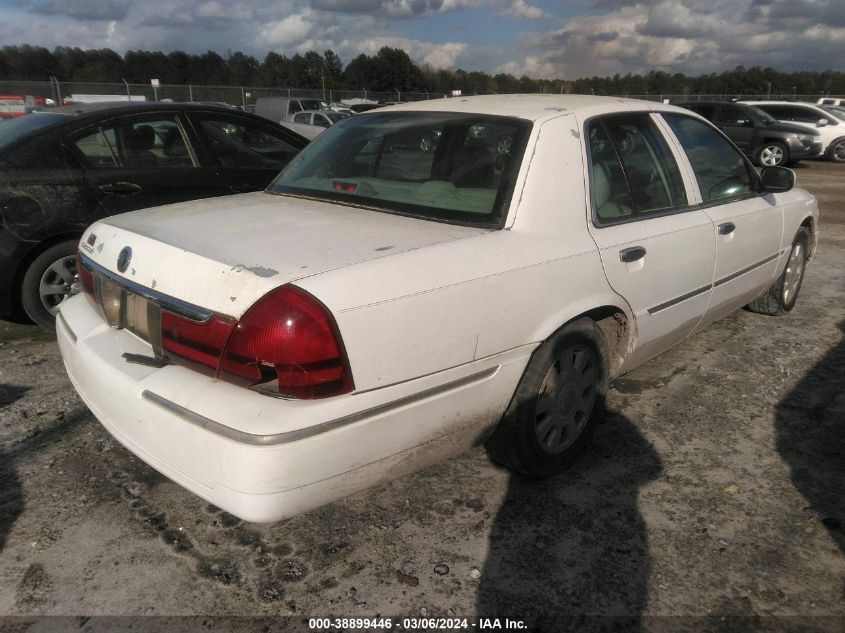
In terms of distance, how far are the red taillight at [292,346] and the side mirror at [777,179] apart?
3.31 metres

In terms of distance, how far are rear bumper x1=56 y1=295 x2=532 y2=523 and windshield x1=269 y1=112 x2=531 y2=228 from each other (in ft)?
2.19

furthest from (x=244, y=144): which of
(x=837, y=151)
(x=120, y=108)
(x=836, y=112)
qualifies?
(x=836, y=112)

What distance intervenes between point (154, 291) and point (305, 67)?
278 ft

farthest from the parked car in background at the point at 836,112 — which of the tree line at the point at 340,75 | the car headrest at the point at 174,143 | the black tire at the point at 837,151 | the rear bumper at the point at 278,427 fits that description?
the tree line at the point at 340,75

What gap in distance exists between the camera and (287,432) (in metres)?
1.90

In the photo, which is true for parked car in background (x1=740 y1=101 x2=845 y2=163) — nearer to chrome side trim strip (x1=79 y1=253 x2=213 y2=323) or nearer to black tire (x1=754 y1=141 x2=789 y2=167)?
black tire (x1=754 y1=141 x2=789 y2=167)

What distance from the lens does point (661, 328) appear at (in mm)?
3311

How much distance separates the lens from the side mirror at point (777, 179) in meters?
4.05

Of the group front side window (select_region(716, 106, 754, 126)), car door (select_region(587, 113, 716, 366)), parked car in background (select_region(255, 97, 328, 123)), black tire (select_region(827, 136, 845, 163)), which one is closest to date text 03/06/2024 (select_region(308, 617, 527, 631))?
car door (select_region(587, 113, 716, 366))

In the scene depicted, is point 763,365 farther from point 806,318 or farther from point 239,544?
point 239,544

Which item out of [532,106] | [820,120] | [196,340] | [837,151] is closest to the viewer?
[196,340]

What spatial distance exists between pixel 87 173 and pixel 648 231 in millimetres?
3552

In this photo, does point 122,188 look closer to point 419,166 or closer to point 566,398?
point 419,166

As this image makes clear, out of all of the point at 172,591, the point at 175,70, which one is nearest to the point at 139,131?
the point at 172,591
